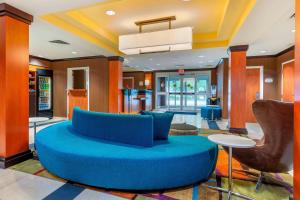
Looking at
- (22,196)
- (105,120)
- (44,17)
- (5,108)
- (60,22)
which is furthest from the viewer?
(60,22)

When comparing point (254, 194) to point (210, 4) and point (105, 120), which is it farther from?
point (210, 4)

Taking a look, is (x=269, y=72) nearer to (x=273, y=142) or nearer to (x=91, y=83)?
(x=273, y=142)

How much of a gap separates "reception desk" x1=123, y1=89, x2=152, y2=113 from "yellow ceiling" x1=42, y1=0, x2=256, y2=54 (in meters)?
2.57

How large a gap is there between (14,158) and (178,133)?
9.31 feet

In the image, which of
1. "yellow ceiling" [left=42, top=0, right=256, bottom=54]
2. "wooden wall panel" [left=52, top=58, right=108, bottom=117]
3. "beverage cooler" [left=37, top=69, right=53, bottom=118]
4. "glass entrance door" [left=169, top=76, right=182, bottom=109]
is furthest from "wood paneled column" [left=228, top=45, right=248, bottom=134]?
"beverage cooler" [left=37, top=69, right=53, bottom=118]

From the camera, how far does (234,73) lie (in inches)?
201

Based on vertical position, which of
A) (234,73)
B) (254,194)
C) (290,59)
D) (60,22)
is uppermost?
(60,22)

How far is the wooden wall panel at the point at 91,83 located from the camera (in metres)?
7.02

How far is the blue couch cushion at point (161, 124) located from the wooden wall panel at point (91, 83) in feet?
16.3

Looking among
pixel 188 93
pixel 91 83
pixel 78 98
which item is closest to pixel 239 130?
pixel 91 83

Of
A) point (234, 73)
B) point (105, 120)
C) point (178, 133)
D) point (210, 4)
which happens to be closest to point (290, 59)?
point (234, 73)

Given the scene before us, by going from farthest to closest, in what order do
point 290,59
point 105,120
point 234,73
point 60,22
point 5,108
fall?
point 290,59 → point 234,73 → point 60,22 → point 5,108 → point 105,120

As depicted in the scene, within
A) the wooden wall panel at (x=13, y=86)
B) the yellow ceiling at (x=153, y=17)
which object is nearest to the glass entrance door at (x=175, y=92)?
the yellow ceiling at (x=153, y=17)

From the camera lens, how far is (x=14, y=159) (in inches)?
106
